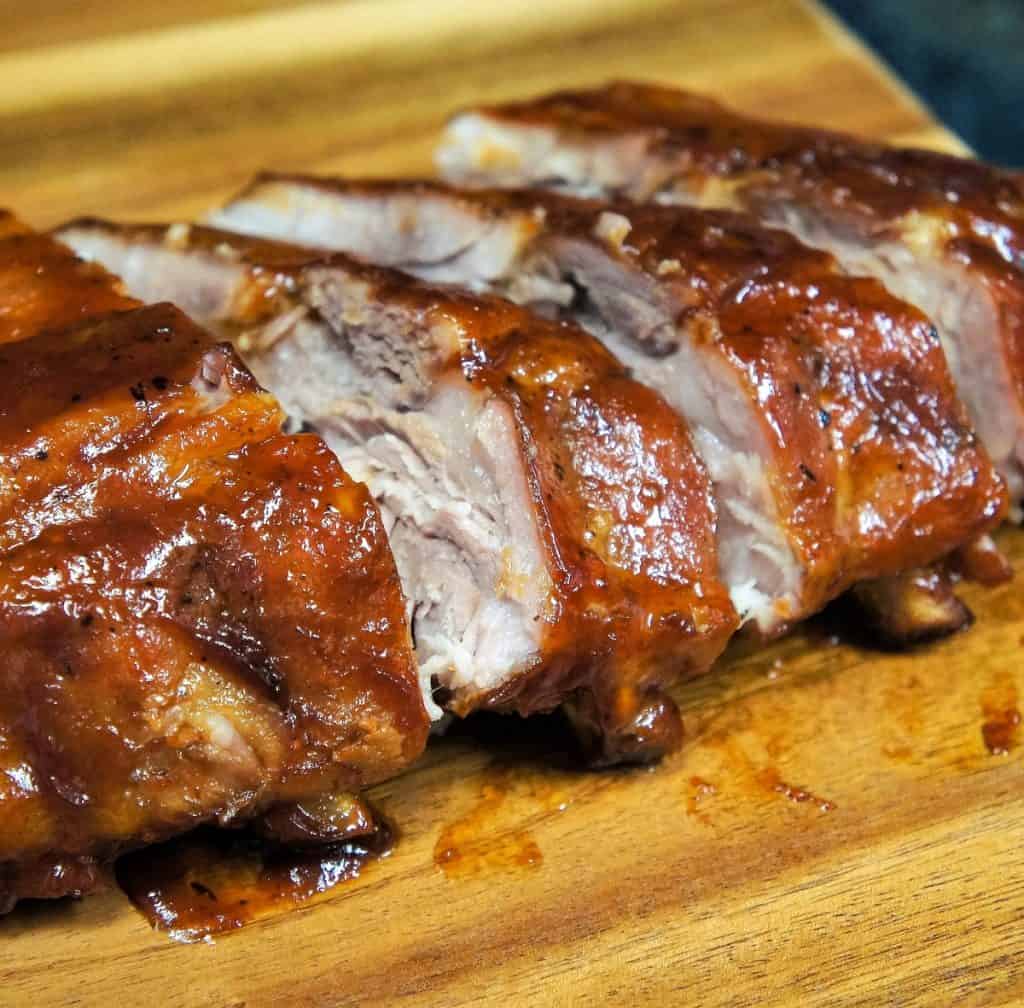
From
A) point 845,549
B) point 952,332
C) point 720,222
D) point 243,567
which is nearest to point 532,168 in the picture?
point 720,222

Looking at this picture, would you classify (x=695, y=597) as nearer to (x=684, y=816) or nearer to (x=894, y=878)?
(x=684, y=816)

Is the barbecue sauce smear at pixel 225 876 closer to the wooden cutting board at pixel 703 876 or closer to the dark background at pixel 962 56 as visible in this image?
the wooden cutting board at pixel 703 876

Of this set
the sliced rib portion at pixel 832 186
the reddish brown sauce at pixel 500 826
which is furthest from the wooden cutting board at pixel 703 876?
the sliced rib portion at pixel 832 186

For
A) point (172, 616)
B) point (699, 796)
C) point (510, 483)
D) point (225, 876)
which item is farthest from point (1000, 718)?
point (172, 616)

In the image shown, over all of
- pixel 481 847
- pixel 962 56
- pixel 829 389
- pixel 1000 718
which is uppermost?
pixel 829 389

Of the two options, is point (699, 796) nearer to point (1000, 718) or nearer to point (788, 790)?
point (788, 790)

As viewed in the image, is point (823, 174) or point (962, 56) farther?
→ point (962, 56)

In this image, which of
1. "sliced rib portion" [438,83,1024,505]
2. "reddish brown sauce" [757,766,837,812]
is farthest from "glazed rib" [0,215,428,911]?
"sliced rib portion" [438,83,1024,505]
